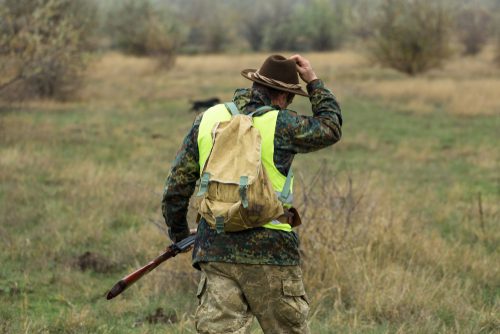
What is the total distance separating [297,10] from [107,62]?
1261 inches

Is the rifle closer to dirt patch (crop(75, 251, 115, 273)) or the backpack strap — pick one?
the backpack strap

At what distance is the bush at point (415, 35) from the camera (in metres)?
29.9

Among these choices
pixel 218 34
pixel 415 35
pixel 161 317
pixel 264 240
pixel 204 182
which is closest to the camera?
pixel 204 182

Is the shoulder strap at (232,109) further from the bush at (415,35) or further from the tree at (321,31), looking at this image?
the tree at (321,31)

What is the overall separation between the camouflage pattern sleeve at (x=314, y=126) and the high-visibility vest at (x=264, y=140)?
51mm

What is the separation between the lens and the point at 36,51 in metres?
15.3

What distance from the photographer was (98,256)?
723cm

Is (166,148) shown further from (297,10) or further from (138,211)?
(297,10)

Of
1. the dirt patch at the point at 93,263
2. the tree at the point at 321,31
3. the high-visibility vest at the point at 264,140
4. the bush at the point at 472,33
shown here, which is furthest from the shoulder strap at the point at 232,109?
the tree at the point at 321,31

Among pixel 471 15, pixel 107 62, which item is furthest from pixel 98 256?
pixel 471 15

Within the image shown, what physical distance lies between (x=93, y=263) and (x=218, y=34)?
5053 centimetres

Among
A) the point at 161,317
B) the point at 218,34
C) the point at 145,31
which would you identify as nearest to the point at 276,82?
the point at 161,317

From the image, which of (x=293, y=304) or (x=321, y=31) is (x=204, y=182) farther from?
(x=321, y=31)

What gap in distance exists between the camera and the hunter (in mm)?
3428
